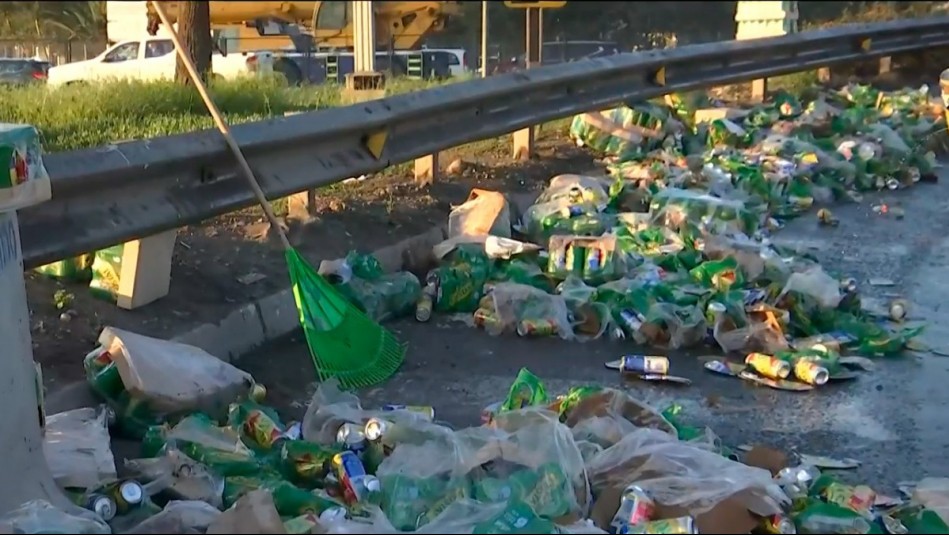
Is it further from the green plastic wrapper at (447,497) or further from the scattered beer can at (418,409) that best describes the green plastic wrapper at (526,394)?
the green plastic wrapper at (447,497)

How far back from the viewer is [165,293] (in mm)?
4754

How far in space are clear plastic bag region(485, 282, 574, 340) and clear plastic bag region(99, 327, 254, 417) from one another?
1337 mm

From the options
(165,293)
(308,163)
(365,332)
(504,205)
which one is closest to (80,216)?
(165,293)

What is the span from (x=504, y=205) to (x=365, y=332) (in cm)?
169

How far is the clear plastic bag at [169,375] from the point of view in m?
3.79

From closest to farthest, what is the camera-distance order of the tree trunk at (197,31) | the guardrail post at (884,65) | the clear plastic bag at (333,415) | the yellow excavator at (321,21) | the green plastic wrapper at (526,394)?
the clear plastic bag at (333,415) < the green plastic wrapper at (526,394) < the tree trunk at (197,31) < the guardrail post at (884,65) < the yellow excavator at (321,21)

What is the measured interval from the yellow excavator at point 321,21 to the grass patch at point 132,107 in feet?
49.5

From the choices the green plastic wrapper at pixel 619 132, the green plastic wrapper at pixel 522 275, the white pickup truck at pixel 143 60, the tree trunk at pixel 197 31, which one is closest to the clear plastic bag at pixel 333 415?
the green plastic wrapper at pixel 522 275

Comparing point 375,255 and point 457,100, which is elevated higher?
point 457,100

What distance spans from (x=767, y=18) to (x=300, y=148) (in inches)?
434

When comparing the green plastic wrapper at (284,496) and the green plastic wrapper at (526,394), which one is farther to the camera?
the green plastic wrapper at (526,394)

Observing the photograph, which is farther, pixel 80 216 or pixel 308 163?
pixel 308 163

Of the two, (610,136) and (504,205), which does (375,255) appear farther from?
(610,136)

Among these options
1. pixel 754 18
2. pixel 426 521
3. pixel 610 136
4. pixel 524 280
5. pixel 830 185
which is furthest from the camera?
pixel 754 18
